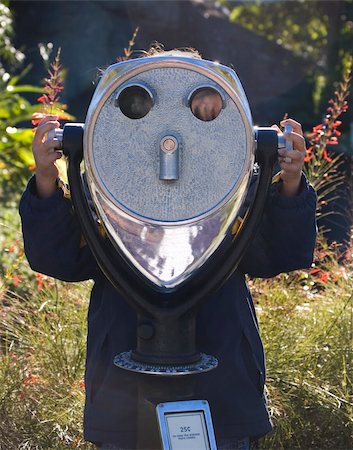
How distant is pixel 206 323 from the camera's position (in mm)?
1959

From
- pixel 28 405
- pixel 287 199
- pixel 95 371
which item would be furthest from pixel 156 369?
pixel 28 405

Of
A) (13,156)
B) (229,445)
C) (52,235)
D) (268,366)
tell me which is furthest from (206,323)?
(13,156)

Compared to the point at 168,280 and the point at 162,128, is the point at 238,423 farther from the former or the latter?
the point at 162,128

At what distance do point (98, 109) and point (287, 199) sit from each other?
0.44 metres

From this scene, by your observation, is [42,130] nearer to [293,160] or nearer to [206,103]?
[206,103]

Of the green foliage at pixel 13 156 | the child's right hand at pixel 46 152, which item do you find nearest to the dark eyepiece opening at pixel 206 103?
the child's right hand at pixel 46 152

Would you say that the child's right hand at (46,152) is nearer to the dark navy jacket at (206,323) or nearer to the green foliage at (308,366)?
the dark navy jacket at (206,323)

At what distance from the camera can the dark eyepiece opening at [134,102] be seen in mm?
1652

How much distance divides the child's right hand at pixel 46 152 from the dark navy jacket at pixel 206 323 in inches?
1.8

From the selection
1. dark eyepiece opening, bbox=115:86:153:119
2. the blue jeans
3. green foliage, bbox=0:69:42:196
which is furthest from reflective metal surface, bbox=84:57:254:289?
green foliage, bbox=0:69:42:196

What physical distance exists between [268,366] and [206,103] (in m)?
1.65

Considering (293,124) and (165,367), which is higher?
(293,124)

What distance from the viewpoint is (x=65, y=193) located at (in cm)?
190

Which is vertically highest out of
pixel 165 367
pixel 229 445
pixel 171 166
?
pixel 171 166
